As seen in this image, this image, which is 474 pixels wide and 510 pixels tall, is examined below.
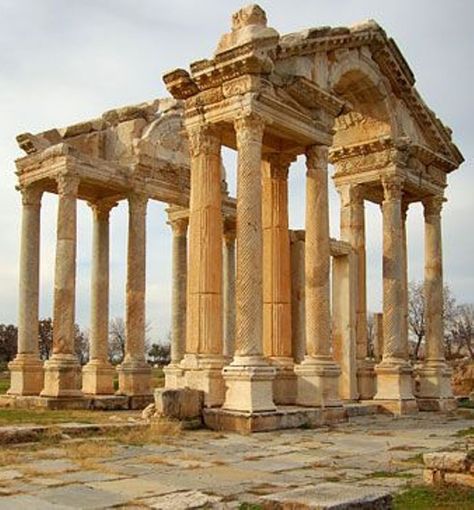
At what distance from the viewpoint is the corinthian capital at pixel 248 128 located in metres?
18.4

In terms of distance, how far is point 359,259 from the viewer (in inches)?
1033

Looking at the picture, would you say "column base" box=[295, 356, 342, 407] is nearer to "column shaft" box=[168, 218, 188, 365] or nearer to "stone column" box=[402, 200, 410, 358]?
"stone column" box=[402, 200, 410, 358]

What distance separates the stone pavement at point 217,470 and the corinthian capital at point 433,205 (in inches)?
482

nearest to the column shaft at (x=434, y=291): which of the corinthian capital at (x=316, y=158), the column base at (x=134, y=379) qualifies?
the corinthian capital at (x=316, y=158)

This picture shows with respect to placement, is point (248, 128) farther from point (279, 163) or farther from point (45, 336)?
point (45, 336)

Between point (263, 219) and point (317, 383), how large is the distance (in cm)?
512

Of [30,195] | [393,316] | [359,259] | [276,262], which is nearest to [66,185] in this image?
[30,195]

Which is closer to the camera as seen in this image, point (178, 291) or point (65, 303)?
point (65, 303)

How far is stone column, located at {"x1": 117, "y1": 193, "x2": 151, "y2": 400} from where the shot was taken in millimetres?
26828

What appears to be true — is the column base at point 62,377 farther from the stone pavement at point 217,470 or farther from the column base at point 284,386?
the stone pavement at point 217,470

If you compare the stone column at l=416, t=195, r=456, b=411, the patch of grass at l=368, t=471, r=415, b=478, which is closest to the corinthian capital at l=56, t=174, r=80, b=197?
the stone column at l=416, t=195, r=456, b=411

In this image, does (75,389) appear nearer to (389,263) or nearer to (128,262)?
(128,262)

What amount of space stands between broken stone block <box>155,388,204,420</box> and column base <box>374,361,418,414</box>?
8504 millimetres

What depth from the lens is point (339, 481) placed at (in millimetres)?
10516
